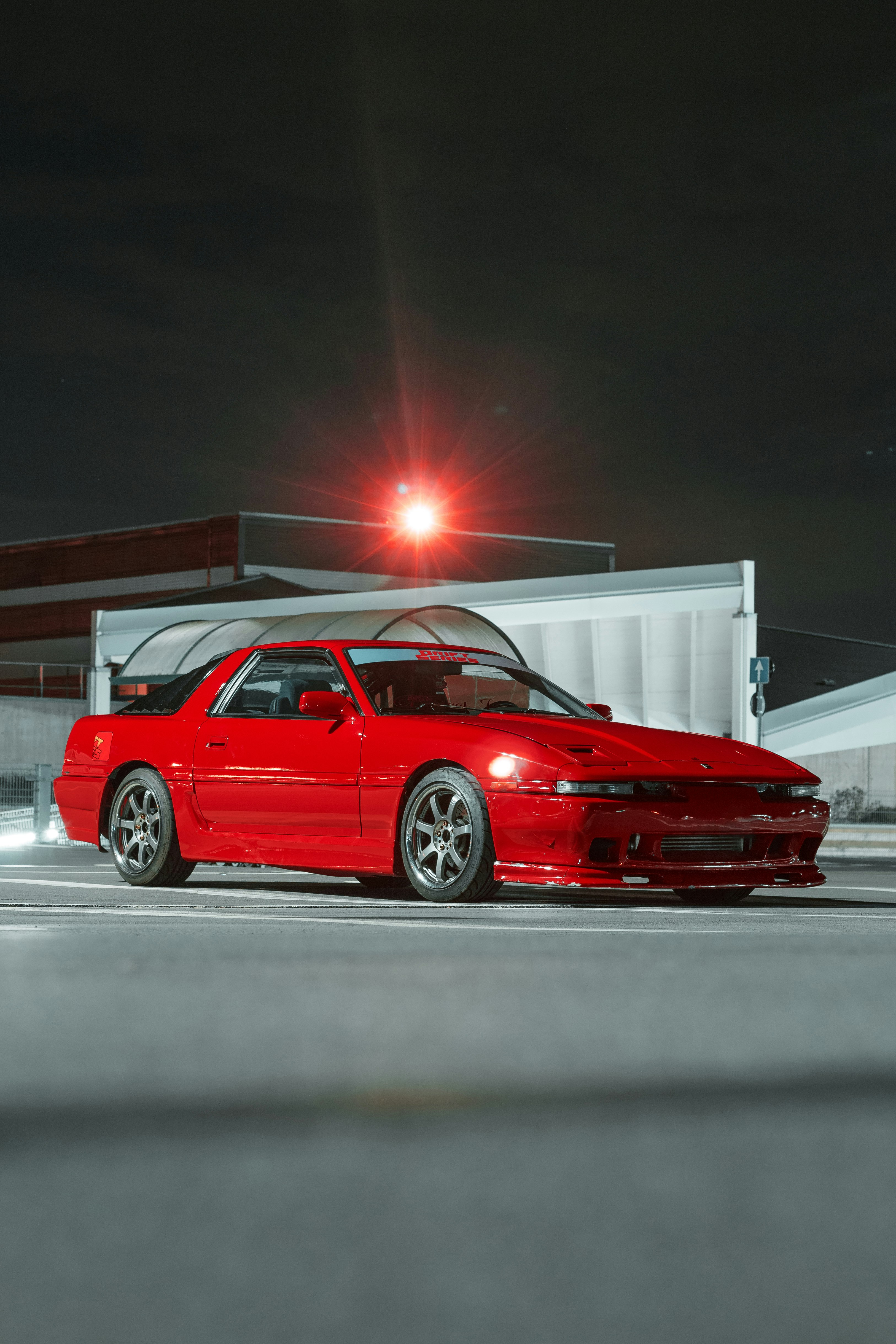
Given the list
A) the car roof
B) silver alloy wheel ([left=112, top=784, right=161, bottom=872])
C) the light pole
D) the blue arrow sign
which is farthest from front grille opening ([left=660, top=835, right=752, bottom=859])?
Result: the blue arrow sign

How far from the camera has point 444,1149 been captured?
2.07m

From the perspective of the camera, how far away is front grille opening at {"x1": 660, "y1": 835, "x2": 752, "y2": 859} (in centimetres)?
716

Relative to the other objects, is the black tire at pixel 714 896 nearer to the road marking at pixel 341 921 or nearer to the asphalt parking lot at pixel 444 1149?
the road marking at pixel 341 921

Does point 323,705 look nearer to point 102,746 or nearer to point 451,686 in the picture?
point 451,686

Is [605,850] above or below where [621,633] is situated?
below

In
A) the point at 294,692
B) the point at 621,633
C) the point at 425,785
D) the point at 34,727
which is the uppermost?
the point at 621,633

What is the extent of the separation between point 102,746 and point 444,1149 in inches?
290

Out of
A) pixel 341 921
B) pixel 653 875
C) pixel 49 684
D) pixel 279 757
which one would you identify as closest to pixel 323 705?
pixel 279 757

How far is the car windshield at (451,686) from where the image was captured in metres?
8.09

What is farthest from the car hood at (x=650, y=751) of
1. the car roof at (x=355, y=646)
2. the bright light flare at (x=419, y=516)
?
the bright light flare at (x=419, y=516)

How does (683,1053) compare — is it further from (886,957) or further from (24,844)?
(24,844)

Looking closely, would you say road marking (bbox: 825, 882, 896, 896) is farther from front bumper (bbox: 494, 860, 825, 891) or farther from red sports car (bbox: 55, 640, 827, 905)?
front bumper (bbox: 494, 860, 825, 891)

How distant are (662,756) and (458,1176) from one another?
17.9 ft

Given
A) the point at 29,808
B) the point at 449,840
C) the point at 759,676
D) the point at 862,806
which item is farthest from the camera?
the point at 862,806
